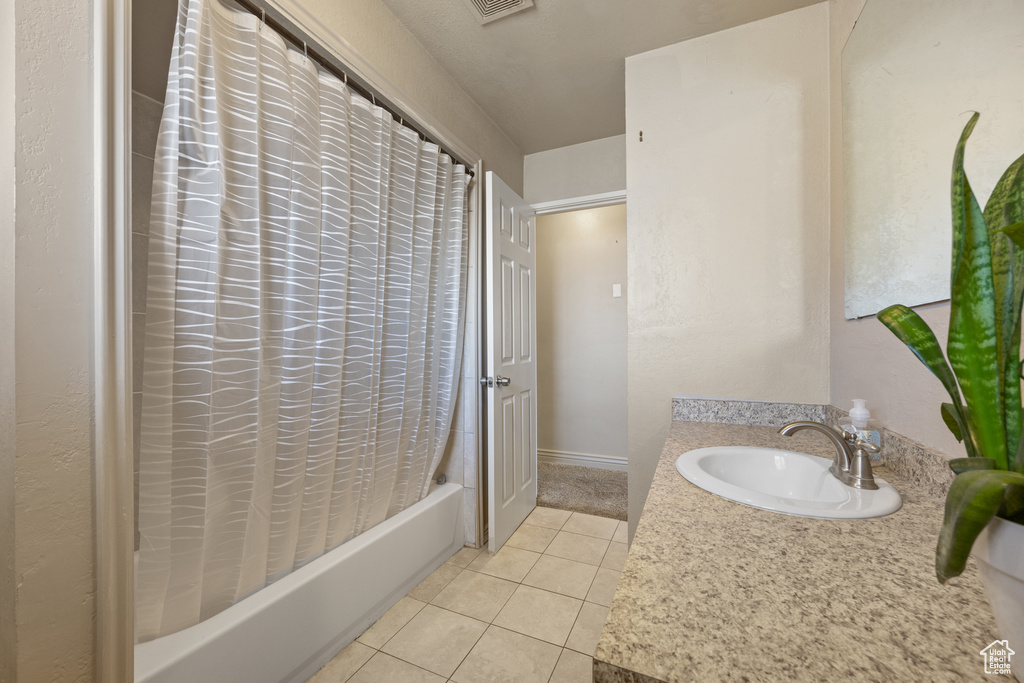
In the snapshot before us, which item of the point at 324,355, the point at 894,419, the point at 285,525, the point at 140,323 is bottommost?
the point at 285,525

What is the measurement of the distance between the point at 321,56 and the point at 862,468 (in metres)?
1.90

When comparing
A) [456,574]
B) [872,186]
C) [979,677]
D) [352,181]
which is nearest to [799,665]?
[979,677]

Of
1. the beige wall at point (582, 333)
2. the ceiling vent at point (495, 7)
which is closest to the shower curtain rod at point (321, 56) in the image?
the ceiling vent at point (495, 7)

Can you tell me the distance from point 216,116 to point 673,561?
1.39m

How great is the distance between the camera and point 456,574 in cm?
188

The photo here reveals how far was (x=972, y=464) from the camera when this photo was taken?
0.37m

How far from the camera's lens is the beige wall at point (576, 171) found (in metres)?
2.52

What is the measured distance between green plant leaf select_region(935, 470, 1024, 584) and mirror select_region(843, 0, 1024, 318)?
2.14 ft

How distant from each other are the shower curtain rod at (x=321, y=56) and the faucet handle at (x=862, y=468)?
1829mm

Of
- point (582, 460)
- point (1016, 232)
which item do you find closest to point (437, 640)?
point (1016, 232)

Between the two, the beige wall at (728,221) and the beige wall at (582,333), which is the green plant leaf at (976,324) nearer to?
the beige wall at (728,221)

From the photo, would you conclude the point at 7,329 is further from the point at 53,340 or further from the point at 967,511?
the point at 967,511

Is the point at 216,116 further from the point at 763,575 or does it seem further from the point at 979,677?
the point at 979,677

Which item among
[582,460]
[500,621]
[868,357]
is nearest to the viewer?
[868,357]
